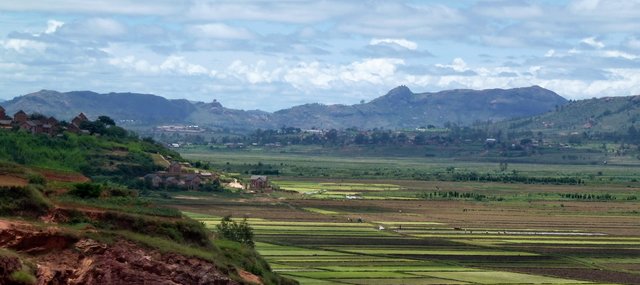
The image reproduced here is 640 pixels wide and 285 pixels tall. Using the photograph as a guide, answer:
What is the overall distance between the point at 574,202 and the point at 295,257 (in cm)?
7067

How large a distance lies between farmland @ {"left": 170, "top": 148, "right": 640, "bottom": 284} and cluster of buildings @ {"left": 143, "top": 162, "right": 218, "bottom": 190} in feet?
7.54

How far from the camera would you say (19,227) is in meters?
34.6

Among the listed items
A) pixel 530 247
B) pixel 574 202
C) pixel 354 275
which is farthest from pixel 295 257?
pixel 574 202

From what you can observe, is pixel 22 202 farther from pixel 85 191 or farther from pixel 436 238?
pixel 436 238

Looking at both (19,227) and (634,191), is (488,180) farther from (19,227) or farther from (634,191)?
(19,227)

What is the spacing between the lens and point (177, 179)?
4882 inches

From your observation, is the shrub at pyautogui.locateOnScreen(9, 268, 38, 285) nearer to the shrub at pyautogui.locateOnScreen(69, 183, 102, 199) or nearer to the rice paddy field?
the shrub at pyautogui.locateOnScreen(69, 183, 102, 199)

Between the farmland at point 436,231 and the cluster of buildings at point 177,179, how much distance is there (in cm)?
230

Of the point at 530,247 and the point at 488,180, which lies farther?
the point at 488,180

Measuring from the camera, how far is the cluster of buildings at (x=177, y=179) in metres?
120

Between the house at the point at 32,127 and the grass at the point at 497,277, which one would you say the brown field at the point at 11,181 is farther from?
→ the house at the point at 32,127

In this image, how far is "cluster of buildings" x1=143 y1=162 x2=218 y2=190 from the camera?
12000 cm

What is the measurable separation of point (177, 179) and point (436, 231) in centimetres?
3523

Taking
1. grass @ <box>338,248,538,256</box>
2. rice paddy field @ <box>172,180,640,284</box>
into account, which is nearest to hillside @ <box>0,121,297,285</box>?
rice paddy field @ <box>172,180,640,284</box>
